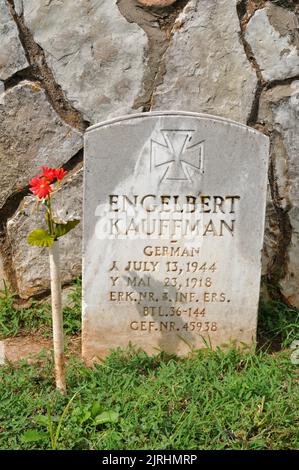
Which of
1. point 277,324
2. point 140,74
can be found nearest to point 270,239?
point 277,324

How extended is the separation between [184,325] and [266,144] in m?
0.74

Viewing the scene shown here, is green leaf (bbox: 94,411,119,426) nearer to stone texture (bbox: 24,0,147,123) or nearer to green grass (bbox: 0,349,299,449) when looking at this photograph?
green grass (bbox: 0,349,299,449)

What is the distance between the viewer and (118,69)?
2957mm

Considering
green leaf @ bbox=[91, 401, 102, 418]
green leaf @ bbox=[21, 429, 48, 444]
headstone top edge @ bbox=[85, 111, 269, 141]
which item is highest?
headstone top edge @ bbox=[85, 111, 269, 141]

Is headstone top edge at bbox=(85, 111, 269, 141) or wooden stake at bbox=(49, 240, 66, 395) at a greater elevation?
headstone top edge at bbox=(85, 111, 269, 141)

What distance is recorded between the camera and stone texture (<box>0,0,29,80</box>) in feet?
9.57

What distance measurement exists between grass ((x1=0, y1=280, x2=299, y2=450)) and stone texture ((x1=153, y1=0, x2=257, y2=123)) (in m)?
1.02

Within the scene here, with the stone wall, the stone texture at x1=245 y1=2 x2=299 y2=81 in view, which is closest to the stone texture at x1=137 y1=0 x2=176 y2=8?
the stone wall

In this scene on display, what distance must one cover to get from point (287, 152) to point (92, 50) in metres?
0.92

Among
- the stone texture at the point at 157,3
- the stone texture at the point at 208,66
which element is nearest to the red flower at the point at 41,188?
the stone texture at the point at 208,66

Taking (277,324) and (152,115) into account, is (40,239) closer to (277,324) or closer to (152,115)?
(152,115)

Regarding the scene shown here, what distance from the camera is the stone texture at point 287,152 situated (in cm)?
298
